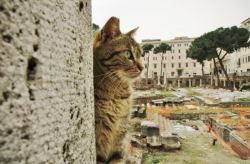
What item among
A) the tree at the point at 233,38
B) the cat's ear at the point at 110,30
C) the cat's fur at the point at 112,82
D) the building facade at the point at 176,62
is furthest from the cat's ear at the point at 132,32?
the building facade at the point at 176,62

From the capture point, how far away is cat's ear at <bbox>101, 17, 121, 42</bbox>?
285 centimetres

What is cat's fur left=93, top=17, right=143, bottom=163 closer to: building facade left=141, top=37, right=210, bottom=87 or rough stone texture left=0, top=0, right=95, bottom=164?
rough stone texture left=0, top=0, right=95, bottom=164

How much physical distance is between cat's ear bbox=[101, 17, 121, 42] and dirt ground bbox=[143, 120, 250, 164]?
6295 millimetres

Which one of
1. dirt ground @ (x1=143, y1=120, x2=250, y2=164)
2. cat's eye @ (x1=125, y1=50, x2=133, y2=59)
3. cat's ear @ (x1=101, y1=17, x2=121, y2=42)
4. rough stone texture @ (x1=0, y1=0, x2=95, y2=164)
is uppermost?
cat's ear @ (x1=101, y1=17, x2=121, y2=42)

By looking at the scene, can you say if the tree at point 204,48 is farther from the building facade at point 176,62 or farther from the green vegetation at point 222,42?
the building facade at point 176,62

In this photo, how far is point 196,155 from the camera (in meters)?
9.96

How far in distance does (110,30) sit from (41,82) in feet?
6.87

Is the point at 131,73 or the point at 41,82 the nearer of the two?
the point at 41,82

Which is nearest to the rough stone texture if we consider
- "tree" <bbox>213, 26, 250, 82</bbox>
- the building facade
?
Answer: "tree" <bbox>213, 26, 250, 82</bbox>

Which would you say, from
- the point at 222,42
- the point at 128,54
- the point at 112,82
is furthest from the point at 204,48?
the point at 112,82

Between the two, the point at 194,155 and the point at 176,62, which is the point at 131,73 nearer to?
the point at 194,155

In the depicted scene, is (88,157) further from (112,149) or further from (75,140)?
(112,149)

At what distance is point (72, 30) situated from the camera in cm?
127

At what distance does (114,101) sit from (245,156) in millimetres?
8757
